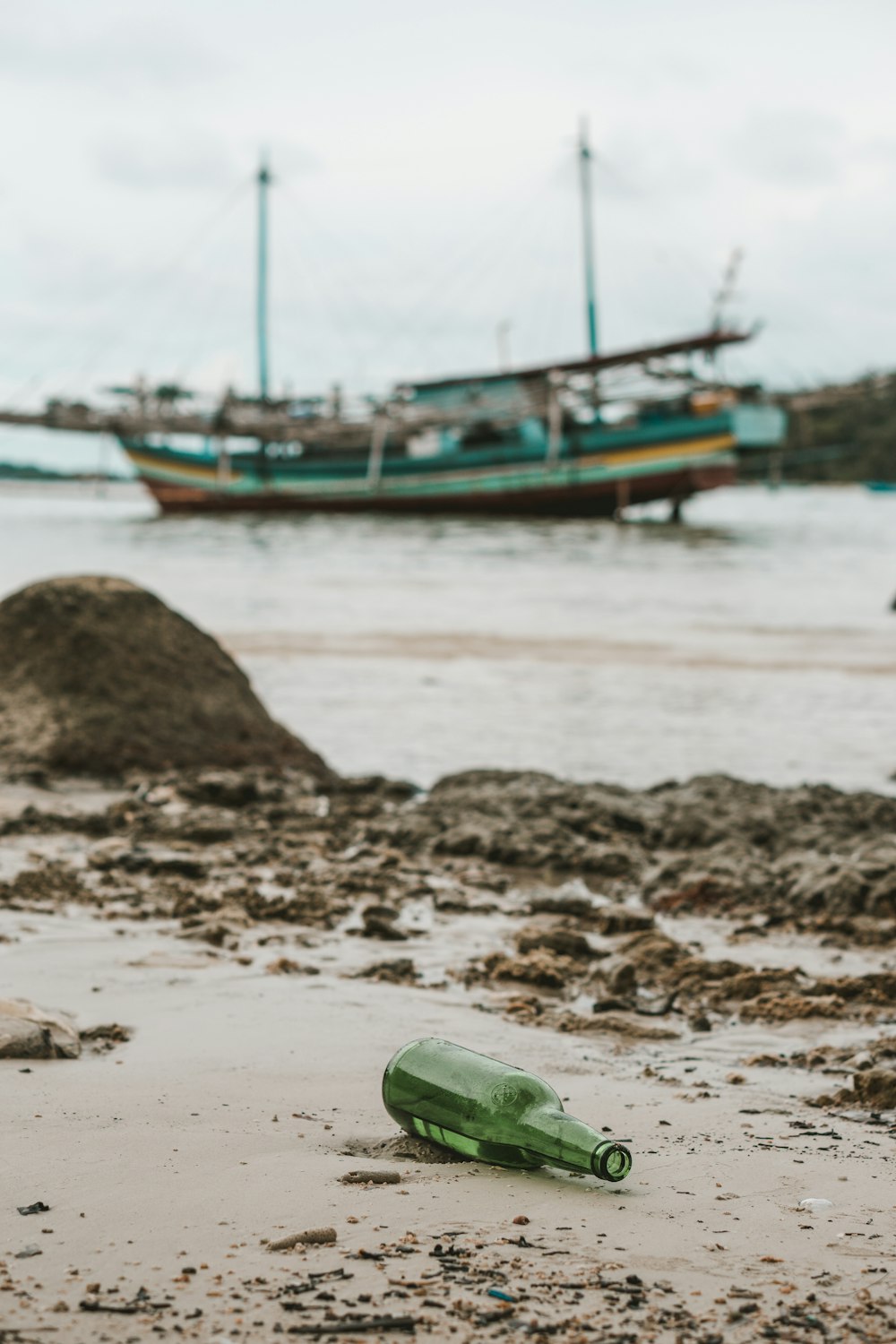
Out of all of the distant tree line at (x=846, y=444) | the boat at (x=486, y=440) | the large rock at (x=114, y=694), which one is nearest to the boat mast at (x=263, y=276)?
the boat at (x=486, y=440)

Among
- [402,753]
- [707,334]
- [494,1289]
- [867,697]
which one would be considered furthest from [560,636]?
[707,334]

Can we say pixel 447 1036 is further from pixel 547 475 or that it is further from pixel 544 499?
pixel 544 499

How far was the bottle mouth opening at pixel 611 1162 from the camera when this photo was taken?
195 centimetres

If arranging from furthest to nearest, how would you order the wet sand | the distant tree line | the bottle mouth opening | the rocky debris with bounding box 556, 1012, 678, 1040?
1. the distant tree line
2. the rocky debris with bounding box 556, 1012, 678, 1040
3. the bottle mouth opening
4. the wet sand

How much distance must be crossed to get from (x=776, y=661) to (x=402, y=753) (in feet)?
22.4

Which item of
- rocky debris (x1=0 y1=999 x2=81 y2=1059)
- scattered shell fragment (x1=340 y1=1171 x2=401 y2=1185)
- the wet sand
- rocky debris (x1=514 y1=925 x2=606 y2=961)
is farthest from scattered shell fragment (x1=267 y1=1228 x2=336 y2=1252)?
rocky debris (x1=514 y1=925 x2=606 y2=961)

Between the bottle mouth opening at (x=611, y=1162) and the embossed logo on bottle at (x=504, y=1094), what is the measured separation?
0.18 meters

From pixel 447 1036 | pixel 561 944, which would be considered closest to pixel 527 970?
pixel 561 944

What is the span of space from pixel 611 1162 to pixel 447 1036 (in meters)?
1.07

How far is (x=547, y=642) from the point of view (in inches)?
612

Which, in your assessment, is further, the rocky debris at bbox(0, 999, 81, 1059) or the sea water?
the sea water

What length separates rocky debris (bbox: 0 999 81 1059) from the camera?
255 cm

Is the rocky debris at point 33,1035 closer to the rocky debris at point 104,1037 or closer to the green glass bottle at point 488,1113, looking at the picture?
the rocky debris at point 104,1037

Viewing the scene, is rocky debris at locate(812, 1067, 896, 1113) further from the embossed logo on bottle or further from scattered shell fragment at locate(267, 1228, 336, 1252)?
scattered shell fragment at locate(267, 1228, 336, 1252)
